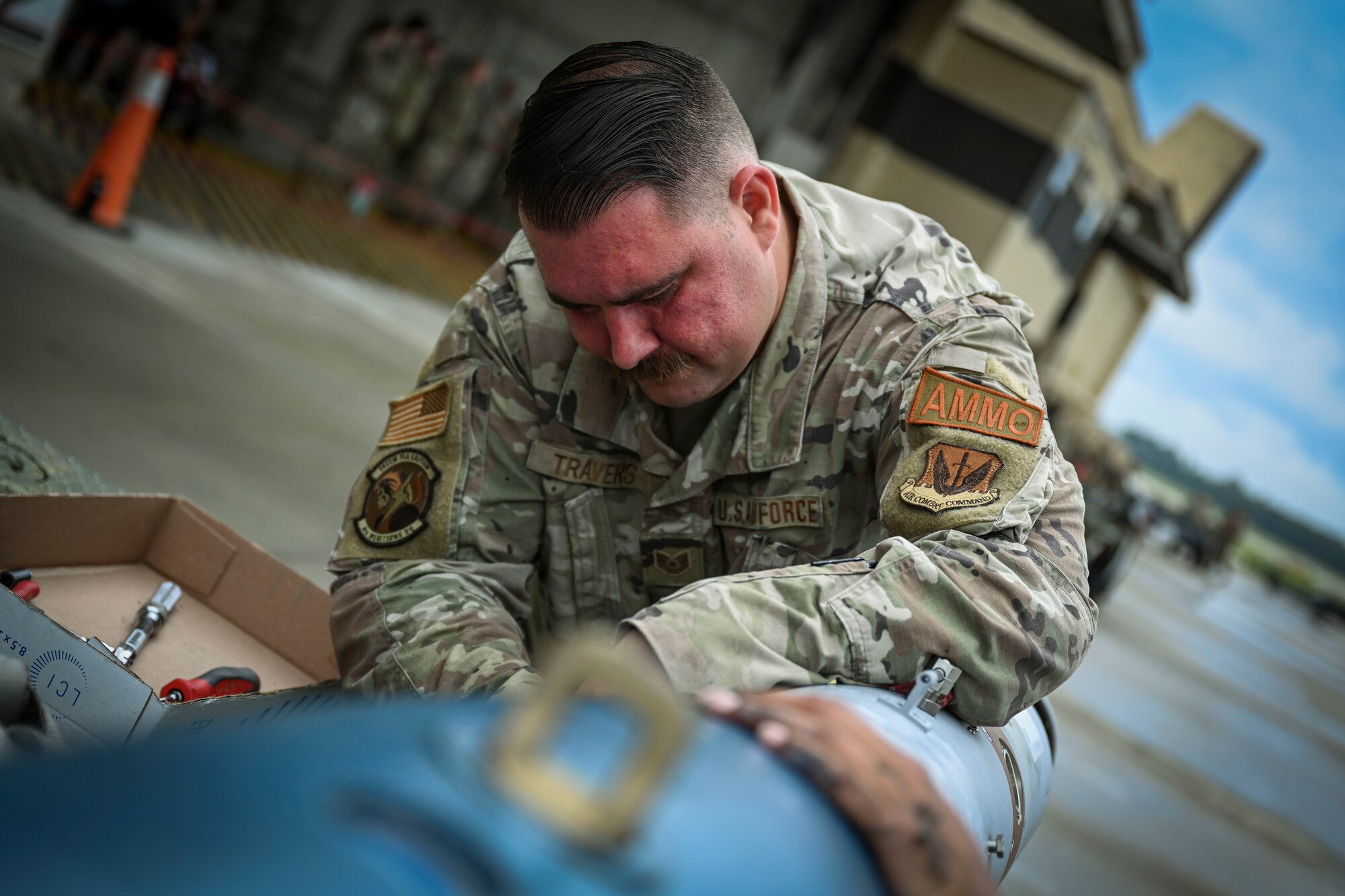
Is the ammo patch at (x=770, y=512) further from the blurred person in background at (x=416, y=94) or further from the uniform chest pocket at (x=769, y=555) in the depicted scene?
the blurred person in background at (x=416, y=94)

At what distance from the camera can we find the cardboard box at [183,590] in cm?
136

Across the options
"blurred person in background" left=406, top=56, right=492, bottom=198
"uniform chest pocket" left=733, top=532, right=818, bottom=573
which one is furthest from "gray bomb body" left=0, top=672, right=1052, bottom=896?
"blurred person in background" left=406, top=56, right=492, bottom=198

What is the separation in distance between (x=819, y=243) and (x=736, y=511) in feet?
1.36

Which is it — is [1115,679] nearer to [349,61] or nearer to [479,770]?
[479,770]

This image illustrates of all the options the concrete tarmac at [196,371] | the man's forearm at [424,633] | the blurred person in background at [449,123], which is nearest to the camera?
the man's forearm at [424,633]

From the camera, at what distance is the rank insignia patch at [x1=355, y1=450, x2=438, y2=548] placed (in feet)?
4.80

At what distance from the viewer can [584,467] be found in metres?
1.55

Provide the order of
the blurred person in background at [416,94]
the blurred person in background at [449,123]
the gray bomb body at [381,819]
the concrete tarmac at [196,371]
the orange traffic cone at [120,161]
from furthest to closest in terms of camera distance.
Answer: the blurred person in background at [449,123] → the blurred person in background at [416,94] → the orange traffic cone at [120,161] → the concrete tarmac at [196,371] → the gray bomb body at [381,819]

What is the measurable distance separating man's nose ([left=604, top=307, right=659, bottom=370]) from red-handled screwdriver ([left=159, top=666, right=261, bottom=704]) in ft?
1.99

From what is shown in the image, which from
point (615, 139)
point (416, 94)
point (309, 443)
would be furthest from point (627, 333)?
point (416, 94)

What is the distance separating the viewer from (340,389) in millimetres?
4133

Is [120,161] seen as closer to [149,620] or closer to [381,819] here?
[149,620]

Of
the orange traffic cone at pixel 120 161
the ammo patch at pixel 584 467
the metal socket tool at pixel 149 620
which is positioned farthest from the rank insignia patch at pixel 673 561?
the orange traffic cone at pixel 120 161

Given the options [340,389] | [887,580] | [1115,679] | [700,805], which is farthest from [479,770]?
[1115,679]
